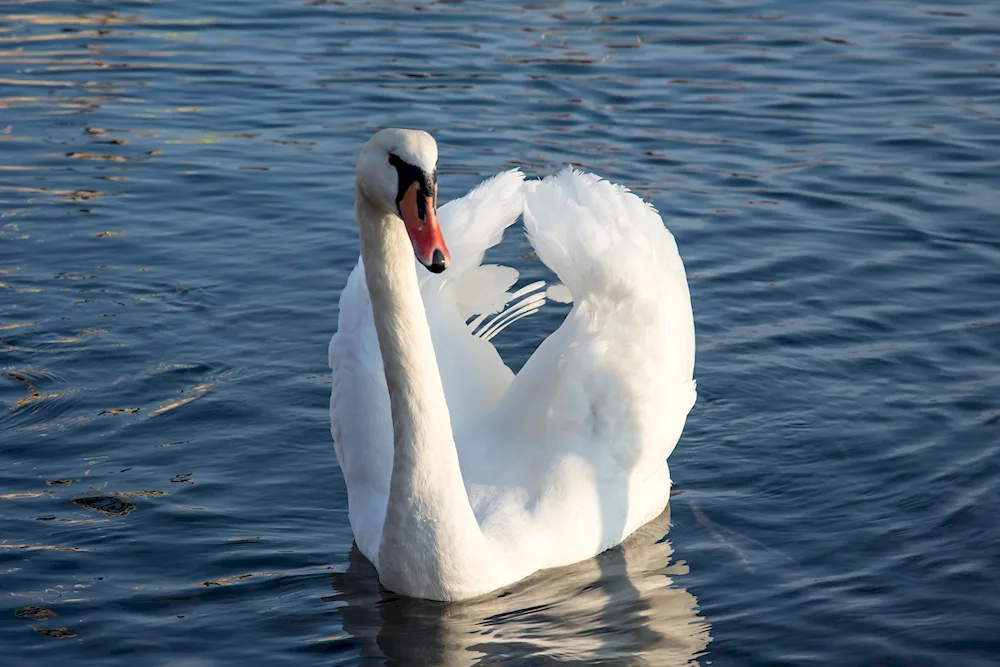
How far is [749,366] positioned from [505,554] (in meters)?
2.90

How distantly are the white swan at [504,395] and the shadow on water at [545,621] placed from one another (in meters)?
0.10

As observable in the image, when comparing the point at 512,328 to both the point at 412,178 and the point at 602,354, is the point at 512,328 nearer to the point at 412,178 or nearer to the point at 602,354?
the point at 602,354

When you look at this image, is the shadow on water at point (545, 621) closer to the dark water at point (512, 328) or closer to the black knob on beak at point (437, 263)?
the dark water at point (512, 328)

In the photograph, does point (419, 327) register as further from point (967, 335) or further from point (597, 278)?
point (967, 335)

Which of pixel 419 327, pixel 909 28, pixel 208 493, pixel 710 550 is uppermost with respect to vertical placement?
pixel 909 28

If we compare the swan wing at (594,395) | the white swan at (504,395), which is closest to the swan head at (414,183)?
the white swan at (504,395)

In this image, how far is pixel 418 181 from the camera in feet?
16.7

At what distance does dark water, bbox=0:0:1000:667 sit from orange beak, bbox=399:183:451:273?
169cm

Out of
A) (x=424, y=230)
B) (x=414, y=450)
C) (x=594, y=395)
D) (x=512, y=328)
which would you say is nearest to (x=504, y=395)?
(x=594, y=395)

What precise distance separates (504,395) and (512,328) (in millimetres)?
2413

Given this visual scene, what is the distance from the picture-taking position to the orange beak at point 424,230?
197 inches

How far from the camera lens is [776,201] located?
10969 millimetres

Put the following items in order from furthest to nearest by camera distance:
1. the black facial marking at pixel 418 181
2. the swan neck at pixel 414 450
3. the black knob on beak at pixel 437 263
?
1. the swan neck at pixel 414 450
2. the black facial marking at pixel 418 181
3. the black knob on beak at pixel 437 263

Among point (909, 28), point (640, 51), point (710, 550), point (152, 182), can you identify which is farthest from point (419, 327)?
point (909, 28)
